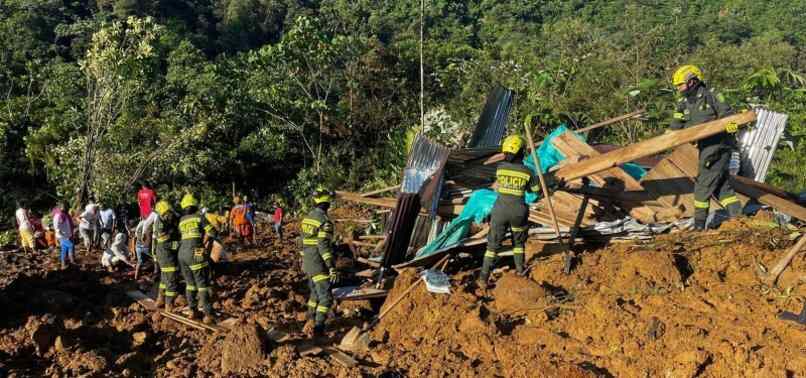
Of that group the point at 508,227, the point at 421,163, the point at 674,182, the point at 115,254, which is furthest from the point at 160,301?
the point at 674,182

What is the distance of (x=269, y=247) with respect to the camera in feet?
43.9

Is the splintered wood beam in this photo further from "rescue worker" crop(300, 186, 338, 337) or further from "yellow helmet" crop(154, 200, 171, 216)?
"yellow helmet" crop(154, 200, 171, 216)

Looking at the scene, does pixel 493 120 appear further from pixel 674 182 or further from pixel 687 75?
pixel 687 75

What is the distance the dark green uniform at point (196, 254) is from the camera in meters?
7.73

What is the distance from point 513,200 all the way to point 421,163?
3182 millimetres

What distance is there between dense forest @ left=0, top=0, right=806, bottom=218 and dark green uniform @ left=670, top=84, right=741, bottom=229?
17.9ft

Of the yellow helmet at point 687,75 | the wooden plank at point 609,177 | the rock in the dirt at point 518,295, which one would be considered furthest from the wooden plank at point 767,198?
the rock in the dirt at point 518,295

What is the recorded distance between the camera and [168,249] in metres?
8.18

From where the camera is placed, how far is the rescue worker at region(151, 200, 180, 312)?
8.20m

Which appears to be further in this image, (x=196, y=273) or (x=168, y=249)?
(x=168, y=249)

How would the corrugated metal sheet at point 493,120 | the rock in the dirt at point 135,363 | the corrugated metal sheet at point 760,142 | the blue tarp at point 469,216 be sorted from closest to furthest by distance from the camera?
1. the rock in the dirt at point 135,363
2. the blue tarp at point 469,216
3. the corrugated metal sheet at point 760,142
4. the corrugated metal sheet at point 493,120

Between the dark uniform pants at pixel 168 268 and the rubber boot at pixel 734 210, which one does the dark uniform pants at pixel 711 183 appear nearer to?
the rubber boot at pixel 734 210

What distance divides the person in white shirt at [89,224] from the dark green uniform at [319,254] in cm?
698

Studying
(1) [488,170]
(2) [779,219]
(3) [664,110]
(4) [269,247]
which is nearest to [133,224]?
(4) [269,247]
